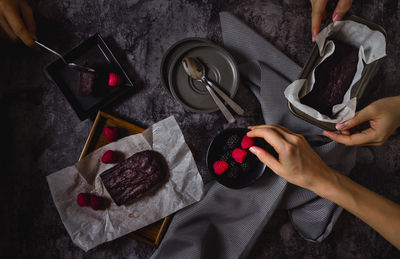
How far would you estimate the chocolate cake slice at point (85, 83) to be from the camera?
1149 mm

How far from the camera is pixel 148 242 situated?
1154 mm

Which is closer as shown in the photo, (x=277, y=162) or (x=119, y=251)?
(x=277, y=162)

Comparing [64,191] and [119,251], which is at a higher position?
[64,191]

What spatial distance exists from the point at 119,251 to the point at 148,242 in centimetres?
16

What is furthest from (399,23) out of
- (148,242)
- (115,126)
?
(148,242)

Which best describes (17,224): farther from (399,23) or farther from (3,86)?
(399,23)

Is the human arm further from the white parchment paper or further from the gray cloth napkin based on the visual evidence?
the white parchment paper

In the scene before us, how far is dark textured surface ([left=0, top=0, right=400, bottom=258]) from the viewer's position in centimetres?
121

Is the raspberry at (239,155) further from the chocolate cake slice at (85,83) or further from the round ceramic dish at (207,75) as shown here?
the chocolate cake slice at (85,83)

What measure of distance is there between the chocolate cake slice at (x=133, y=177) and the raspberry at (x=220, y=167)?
247 millimetres

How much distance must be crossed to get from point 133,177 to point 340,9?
1.09 meters

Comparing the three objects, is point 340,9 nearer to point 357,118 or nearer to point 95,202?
point 357,118

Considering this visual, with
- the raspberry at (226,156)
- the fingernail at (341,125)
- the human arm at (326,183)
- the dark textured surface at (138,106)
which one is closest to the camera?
the human arm at (326,183)

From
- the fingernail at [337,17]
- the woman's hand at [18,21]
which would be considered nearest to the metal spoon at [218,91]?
the fingernail at [337,17]
